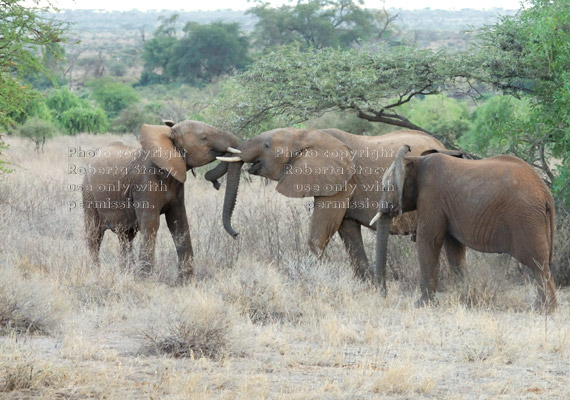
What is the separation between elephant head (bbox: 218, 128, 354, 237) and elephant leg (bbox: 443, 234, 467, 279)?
1285mm

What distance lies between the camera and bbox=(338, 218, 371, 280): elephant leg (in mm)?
10297

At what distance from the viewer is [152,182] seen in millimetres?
9977

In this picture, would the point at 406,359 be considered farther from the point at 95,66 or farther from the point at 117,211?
the point at 95,66

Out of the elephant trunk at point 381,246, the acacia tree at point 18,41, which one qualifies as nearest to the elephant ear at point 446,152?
the elephant trunk at point 381,246

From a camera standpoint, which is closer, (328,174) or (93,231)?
(328,174)

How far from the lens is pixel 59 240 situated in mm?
11688

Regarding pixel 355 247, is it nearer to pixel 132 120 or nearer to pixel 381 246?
pixel 381 246

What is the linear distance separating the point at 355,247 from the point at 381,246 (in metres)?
0.74

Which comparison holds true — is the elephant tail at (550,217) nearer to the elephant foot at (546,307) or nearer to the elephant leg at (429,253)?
the elephant foot at (546,307)

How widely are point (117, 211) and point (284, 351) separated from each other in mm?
3979

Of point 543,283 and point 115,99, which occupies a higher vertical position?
point 543,283

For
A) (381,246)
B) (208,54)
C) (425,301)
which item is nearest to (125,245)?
(381,246)

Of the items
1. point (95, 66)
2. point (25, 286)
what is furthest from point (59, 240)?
point (95, 66)

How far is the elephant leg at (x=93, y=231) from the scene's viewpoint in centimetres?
1088
